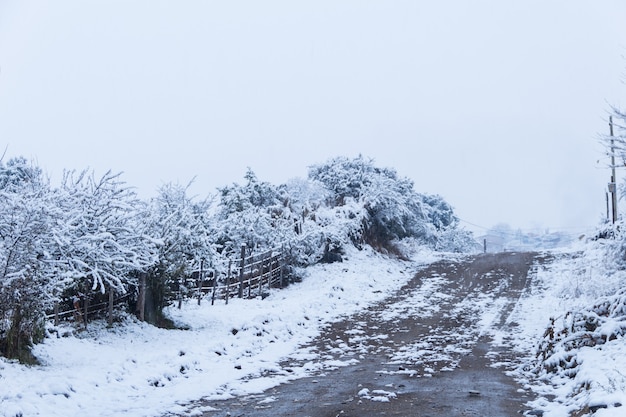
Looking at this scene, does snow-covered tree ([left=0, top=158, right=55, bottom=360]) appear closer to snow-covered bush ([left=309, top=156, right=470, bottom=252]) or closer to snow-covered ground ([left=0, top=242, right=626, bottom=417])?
snow-covered ground ([left=0, top=242, right=626, bottom=417])

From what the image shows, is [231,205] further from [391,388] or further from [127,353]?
[391,388]

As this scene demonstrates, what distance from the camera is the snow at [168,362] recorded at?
7.77 m

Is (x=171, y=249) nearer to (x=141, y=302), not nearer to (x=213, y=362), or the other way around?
(x=141, y=302)

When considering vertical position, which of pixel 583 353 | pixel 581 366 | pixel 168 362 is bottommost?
pixel 168 362

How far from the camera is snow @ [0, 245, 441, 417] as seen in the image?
7.77m

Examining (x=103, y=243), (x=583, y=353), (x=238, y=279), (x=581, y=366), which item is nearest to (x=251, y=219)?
(x=238, y=279)

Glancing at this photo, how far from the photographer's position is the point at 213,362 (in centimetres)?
1106

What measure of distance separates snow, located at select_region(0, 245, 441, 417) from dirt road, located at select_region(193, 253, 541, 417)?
44 centimetres

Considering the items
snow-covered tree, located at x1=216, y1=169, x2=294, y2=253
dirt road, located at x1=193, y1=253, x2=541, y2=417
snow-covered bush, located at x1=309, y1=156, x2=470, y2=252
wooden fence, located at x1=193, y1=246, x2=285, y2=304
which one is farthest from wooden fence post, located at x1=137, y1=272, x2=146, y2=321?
snow-covered bush, located at x1=309, y1=156, x2=470, y2=252

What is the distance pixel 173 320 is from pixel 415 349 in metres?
6.06

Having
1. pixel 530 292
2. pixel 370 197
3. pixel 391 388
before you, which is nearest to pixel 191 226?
pixel 391 388

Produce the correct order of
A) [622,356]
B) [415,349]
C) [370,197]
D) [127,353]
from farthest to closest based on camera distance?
[370,197], [415,349], [127,353], [622,356]

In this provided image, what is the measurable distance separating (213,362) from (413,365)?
385 cm

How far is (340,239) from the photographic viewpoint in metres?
28.1
